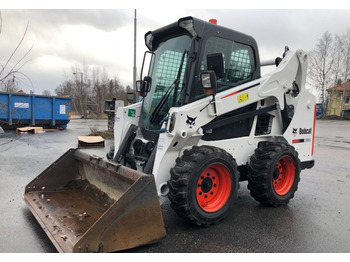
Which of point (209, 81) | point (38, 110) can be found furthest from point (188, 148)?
point (38, 110)

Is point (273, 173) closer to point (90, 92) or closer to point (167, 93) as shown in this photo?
point (167, 93)

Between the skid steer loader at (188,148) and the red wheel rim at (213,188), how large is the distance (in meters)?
0.01

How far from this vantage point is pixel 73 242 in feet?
9.71

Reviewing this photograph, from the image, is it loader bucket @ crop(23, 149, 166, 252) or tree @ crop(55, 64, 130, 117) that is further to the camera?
tree @ crop(55, 64, 130, 117)

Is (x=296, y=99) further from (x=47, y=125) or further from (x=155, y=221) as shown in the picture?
(x=47, y=125)

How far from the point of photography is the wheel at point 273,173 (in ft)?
14.4

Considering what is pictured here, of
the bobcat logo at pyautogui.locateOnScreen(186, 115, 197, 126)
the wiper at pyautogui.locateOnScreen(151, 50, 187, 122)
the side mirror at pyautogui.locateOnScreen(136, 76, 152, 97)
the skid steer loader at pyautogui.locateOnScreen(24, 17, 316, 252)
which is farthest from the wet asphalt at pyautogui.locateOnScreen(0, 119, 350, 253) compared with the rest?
the side mirror at pyautogui.locateOnScreen(136, 76, 152, 97)

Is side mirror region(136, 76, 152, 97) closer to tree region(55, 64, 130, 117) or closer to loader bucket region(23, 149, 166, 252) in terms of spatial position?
loader bucket region(23, 149, 166, 252)

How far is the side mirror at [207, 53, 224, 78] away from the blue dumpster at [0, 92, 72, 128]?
50.1 feet

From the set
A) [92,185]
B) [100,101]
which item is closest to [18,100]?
[92,185]

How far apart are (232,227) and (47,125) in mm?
17214

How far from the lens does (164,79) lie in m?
4.67

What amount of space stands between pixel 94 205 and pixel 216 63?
8.28ft

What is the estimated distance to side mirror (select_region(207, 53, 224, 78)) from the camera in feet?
12.2
